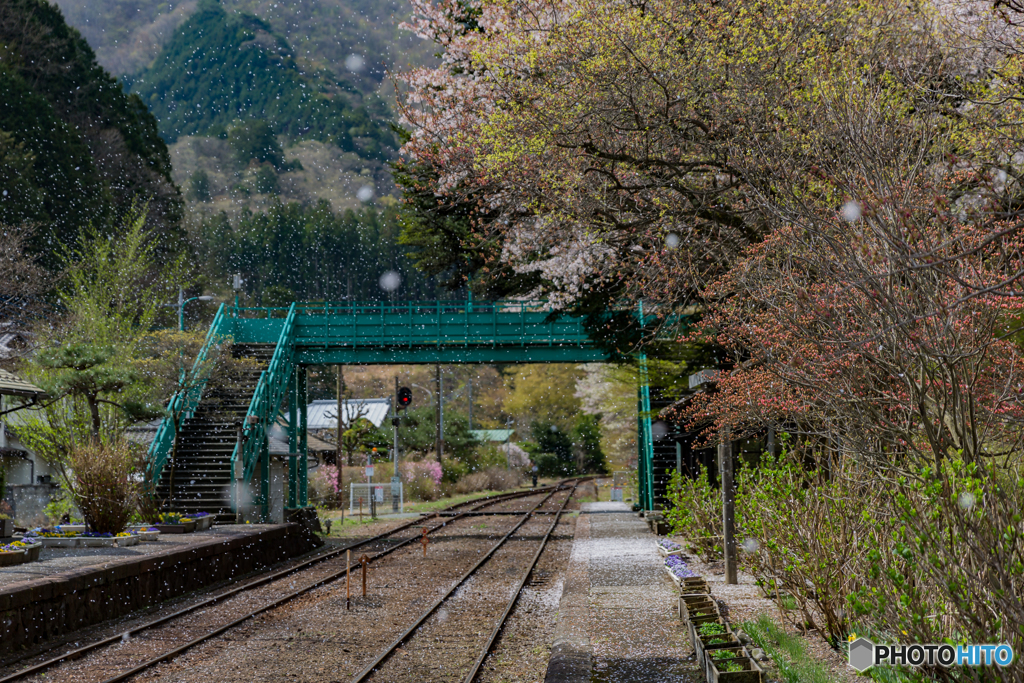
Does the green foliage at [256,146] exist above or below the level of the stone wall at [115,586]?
above

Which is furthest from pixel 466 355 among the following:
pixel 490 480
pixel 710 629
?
pixel 490 480

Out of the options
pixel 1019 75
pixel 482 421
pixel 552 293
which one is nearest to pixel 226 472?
pixel 552 293

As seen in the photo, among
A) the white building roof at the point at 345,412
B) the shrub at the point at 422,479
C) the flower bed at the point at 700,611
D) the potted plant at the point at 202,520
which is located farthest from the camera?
the white building roof at the point at 345,412

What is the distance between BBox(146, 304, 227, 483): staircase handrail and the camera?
72.6 ft

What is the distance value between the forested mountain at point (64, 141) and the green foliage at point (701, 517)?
1195 inches

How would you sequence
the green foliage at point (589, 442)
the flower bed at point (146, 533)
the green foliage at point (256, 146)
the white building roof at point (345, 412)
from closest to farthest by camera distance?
the flower bed at point (146, 533) < the white building roof at point (345, 412) < the green foliage at point (589, 442) < the green foliage at point (256, 146)

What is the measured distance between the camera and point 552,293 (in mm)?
19125

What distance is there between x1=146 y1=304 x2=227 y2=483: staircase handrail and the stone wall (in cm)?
420

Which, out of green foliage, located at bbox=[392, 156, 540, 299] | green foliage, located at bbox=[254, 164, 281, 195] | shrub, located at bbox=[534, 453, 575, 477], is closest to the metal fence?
green foliage, located at bbox=[392, 156, 540, 299]

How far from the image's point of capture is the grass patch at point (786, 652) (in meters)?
6.60

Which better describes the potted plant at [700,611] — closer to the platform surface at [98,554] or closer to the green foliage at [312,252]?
the platform surface at [98,554]

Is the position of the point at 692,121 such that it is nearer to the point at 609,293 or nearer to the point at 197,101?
the point at 609,293

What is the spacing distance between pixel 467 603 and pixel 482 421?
63631mm

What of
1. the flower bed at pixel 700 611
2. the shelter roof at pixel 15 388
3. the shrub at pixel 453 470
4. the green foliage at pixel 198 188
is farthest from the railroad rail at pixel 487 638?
the green foliage at pixel 198 188
